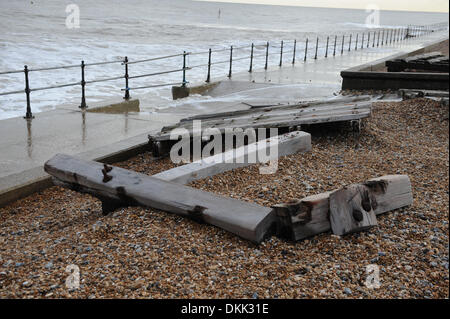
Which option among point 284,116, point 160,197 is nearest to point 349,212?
point 160,197

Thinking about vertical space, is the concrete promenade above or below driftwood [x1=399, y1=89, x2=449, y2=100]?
below

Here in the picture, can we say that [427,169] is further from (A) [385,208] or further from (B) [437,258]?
(B) [437,258]

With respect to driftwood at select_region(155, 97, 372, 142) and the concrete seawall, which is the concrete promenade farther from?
driftwood at select_region(155, 97, 372, 142)

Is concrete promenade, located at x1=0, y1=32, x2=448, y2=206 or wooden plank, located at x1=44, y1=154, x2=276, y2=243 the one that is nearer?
wooden plank, located at x1=44, y1=154, x2=276, y2=243

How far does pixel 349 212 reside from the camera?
3354mm

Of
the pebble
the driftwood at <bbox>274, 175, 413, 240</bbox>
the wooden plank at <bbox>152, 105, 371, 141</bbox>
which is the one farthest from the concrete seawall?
the driftwood at <bbox>274, 175, 413, 240</bbox>

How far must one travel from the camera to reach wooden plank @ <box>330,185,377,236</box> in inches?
130

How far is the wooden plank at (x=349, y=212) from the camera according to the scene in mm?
3311

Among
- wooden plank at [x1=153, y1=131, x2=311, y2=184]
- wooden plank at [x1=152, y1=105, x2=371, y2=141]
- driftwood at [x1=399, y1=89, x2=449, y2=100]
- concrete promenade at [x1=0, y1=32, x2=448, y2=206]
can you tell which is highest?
driftwood at [x1=399, y1=89, x2=449, y2=100]

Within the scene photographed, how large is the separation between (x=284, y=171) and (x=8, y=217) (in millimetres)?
2600

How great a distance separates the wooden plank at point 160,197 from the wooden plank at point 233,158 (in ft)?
1.36

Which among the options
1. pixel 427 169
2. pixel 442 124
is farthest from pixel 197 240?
pixel 442 124

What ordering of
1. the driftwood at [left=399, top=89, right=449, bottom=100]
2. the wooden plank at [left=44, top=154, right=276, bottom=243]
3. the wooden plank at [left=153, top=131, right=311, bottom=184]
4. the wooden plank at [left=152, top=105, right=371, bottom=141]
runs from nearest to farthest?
the wooden plank at [left=44, top=154, right=276, bottom=243]
the wooden plank at [left=153, top=131, right=311, bottom=184]
the wooden plank at [left=152, top=105, right=371, bottom=141]
the driftwood at [left=399, top=89, right=449, bottom=100]

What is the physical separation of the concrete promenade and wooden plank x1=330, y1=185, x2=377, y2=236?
308cm
